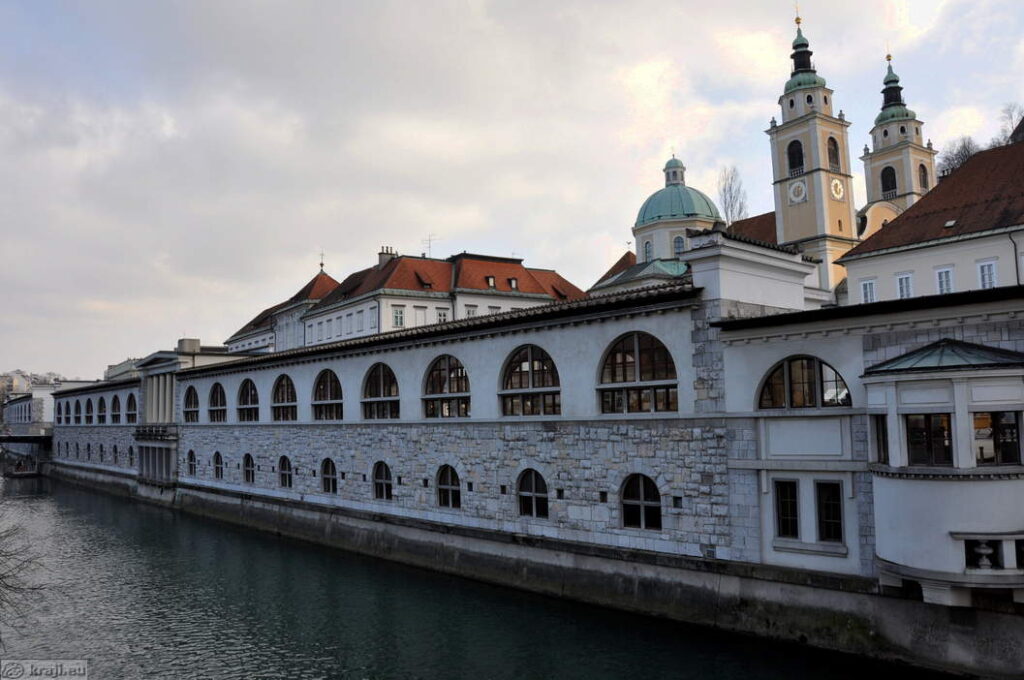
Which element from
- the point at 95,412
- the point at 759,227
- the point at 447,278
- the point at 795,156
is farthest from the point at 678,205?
the point at 95,412

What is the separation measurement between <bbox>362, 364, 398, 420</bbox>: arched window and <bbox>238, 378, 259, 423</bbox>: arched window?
10.8 metres

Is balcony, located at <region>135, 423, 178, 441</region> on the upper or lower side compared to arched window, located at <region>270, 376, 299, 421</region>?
lower

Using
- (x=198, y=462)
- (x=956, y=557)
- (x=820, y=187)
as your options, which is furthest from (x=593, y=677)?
(x=820, y=187)

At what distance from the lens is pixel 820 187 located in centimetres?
5428

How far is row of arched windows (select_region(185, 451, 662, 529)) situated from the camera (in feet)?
65.8

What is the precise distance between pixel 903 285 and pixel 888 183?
110 ft

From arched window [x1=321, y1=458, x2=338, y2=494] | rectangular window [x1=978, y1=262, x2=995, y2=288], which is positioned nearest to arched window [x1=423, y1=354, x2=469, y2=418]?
arched window [x1=321, y1=458, x2=338, y2=494]

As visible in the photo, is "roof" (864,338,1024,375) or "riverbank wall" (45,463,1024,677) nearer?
"roof" (864,338,1024,375)

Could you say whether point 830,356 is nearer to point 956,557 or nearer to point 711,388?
point 711,388

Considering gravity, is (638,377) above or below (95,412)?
above

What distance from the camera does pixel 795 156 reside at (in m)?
57.0

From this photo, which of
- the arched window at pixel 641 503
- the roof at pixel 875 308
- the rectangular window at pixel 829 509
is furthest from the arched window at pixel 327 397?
the rectangular window at pixel 829 509

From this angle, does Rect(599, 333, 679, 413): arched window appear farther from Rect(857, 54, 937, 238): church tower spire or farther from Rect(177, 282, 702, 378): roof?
Rect(857, 54, 937, 238): church tower spire

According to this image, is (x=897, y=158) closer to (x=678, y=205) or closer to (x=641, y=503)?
(x=678, y=205)
